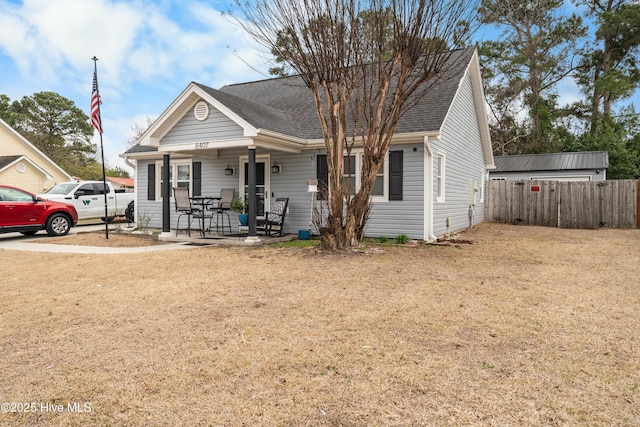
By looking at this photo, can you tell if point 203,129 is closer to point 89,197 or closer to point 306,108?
point 306,108

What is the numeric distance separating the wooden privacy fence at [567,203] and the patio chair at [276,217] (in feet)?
31.6

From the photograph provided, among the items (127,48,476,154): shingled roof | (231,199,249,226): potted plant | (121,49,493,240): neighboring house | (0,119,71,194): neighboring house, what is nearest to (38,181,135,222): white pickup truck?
(121,49,493,240): neighboring house

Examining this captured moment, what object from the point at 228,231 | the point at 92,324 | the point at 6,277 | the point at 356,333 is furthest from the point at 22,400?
the point at 228,231

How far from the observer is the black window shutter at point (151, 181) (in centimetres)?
1337

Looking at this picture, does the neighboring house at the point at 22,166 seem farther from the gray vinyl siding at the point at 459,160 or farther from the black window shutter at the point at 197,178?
the gray vinyl siding at the point at 459,160

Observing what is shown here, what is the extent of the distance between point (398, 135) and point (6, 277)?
7631 millimetres

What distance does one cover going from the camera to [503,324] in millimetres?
3820

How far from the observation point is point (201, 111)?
33.2 ft

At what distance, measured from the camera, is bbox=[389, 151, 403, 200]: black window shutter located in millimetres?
9883

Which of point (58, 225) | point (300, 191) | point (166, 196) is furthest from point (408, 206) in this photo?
point (58, 225)

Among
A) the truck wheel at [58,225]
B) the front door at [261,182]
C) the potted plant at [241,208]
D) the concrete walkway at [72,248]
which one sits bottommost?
the concrete walkway at [72,248]

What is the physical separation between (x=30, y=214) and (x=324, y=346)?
10.7m

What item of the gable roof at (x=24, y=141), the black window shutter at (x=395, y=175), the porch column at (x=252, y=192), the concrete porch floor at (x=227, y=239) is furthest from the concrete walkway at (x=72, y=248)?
the gable roof at (x=24, y=141)

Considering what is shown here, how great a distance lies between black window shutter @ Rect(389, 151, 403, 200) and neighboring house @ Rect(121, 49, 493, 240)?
0.02 metres
